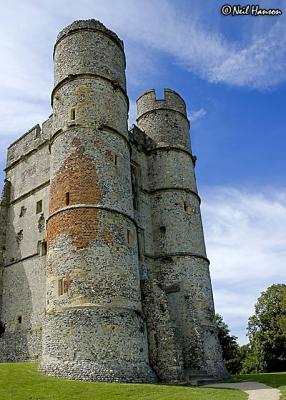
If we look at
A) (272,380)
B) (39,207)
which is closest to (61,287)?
(39,207)

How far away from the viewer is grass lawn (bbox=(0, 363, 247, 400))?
12.3 m

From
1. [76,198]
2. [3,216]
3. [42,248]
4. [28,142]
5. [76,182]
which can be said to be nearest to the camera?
[76,198]

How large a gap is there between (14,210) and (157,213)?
350 inches

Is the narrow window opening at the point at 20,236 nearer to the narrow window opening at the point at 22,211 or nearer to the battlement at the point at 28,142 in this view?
the narrow window opening at the point at 22,211

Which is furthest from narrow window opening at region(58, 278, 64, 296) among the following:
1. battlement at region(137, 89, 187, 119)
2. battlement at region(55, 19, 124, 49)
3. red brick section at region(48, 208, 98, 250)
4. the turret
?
battlement at region(137, 89, 187, 119)

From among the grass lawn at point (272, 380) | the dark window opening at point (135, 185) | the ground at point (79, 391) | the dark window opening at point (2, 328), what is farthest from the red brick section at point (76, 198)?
the grass lawn at point (272, 380)

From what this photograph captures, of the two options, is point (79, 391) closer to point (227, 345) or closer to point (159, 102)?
point (159, 102)

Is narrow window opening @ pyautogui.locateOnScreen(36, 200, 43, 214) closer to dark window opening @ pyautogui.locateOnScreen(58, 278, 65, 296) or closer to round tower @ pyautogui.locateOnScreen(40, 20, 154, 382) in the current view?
round tower @ pyautogui.locateOnScreen(40, 20, 154, 382)

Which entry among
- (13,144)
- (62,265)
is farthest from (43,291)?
(13,144)

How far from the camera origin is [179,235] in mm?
24812

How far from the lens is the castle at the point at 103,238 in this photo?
16609mm

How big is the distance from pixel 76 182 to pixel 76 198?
773 millimetres

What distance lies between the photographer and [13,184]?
27.1 m

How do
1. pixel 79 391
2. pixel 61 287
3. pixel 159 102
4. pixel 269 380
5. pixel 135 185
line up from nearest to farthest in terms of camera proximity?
pixel 79 391
pixel 61 287
pixel 269 380
pixel 135 185
pixel 159 102
